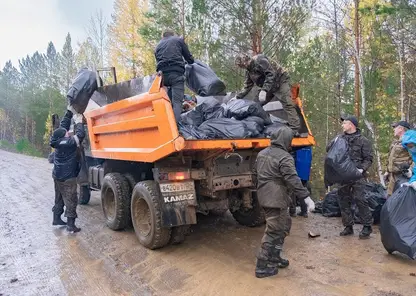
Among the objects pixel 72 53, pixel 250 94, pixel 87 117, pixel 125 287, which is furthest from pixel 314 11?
pixel 72 53

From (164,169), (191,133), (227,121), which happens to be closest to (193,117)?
(227,121)

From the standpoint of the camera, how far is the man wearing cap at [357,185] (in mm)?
4793

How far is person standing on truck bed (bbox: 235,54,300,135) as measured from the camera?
4977mm

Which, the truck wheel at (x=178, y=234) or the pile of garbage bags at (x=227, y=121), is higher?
the pile of garbage bags at (x=227, y=121)

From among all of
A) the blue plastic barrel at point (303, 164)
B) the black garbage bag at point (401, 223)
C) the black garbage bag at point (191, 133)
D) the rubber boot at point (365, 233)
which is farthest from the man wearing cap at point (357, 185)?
the black garbage bag at point (191, 133)

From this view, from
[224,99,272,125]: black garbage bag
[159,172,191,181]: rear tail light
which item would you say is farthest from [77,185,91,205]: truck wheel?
[224,99,272,125]: black garbage bag

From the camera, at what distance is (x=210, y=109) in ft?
16.7

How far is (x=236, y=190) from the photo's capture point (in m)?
4.93

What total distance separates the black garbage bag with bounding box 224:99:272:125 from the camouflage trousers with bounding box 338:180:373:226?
4.56 feet

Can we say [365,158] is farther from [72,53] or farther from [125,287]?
[72,53]

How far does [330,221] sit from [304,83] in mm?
6658

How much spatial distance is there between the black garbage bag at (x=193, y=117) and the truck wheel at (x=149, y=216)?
2.98 feet

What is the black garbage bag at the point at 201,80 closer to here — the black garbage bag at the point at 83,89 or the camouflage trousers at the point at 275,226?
the black garbage bag at the point at 83,89

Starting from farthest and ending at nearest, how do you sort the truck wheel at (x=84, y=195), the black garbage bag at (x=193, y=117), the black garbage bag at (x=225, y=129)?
the truck wheel at (x=84, y=195)
the black garbage bag at (x=193, y=117)
the black garbage bag at (x=225, y=129)
